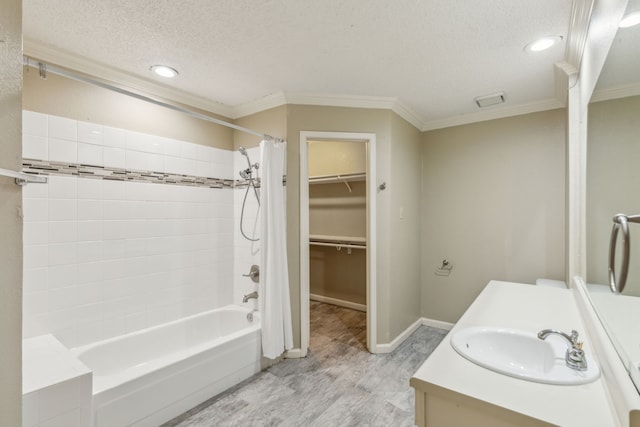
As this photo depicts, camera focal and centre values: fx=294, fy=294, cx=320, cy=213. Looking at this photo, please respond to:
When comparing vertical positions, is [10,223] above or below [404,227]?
above

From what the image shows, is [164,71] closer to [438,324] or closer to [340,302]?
[340,302]

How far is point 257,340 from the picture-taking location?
2.41 m

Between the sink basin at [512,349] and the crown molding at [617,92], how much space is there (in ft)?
2.98

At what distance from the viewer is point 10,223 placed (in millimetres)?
919

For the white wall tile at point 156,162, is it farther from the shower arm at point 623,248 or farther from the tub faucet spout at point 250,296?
the shower arm at point 623,248

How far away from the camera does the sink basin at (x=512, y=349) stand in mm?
1067

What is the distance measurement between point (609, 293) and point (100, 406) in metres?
2.42

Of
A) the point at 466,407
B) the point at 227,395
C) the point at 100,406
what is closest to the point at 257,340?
the point at 227,395

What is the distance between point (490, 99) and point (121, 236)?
3342 millimetres

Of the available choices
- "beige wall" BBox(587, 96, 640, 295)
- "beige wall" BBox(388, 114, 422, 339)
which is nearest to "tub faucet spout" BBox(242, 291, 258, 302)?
"beige wall" BBox(388, 114, 422, 339)

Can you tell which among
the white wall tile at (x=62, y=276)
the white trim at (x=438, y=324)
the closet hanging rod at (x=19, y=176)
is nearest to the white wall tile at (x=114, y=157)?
the white wall tile at (x=62, y=276)

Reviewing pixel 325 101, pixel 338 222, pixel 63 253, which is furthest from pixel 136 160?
pixel 338 222

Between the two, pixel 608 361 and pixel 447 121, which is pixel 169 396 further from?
pixel 447 121

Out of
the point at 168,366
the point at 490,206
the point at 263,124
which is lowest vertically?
the point at 168,366
